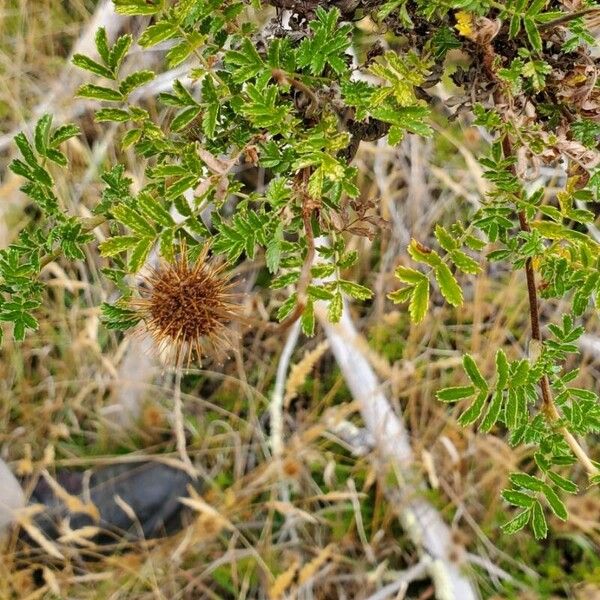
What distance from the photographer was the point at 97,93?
0.66 meters

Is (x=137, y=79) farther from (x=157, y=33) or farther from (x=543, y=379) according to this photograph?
(x=543, y=379)

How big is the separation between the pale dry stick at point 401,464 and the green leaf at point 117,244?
131cm

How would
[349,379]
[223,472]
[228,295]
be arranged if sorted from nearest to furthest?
[228,295] < [349,379] < [223,472]

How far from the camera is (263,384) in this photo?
7.77 feet

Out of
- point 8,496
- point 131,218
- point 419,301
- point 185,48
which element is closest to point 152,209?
point 131,218

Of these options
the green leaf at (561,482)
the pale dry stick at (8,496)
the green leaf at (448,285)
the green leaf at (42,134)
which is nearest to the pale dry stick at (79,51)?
the pale dry stick at (8,496)

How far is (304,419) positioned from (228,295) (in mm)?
1595

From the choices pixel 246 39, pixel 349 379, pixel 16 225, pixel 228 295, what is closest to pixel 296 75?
pixel 246 39

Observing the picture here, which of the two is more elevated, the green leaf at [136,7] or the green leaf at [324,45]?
the green leaf at [136,7]

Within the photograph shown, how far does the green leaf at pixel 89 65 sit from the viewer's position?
644mm

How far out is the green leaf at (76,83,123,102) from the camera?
65 centimetres

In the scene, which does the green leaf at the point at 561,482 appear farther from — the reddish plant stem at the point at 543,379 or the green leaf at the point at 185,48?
the green leaf at the point at 185,48

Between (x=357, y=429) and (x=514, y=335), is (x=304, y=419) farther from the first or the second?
(x=514, y=335)

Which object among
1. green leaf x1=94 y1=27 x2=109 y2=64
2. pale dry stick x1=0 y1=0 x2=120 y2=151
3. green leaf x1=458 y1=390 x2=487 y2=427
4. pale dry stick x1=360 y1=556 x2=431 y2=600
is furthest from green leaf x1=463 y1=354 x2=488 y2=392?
pale dry stick x1=0 y1=0 x2=120 y2=151
